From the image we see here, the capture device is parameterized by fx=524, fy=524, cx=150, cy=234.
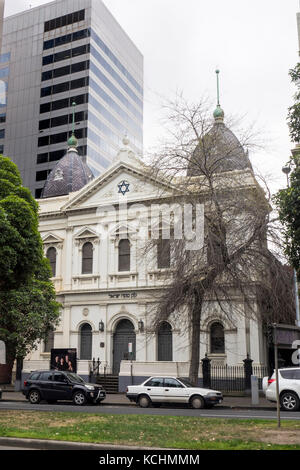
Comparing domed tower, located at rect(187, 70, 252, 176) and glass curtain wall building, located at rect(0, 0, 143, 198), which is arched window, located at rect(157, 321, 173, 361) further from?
glass curtain wall building, located at rect(0, 0, 143, 198)

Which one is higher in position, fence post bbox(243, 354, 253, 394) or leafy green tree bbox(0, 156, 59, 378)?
leafy green tree bbox(0, 156, 59, 378)

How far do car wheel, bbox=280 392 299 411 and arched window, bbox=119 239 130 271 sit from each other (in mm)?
15814

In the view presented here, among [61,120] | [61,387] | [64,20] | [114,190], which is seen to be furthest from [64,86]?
[61,387]

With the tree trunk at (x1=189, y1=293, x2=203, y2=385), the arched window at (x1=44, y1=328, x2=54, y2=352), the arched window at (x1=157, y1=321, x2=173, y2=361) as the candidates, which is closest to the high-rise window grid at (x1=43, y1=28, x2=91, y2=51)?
the arched window at (x1=44, y1=328, x2=54, y2=352)

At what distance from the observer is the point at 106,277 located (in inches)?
1291

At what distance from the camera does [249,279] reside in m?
21.5

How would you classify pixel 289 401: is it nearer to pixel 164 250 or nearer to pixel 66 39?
pixel 164 250

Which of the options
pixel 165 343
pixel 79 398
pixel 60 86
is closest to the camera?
pixel 79 398

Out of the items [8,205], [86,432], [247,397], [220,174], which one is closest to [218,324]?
[247,397]

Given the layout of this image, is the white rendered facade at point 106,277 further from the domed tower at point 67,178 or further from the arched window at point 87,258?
the domed tower at point 67,178

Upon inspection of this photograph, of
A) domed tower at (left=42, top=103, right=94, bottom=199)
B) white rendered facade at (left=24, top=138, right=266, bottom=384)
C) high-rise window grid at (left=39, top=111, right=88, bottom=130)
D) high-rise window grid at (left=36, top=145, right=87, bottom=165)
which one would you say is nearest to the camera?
white rendered facade at (left=24, top=138, right=266, bottom=384)

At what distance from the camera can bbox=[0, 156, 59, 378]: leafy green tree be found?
73.5 ft

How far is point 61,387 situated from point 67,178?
20517 mm
